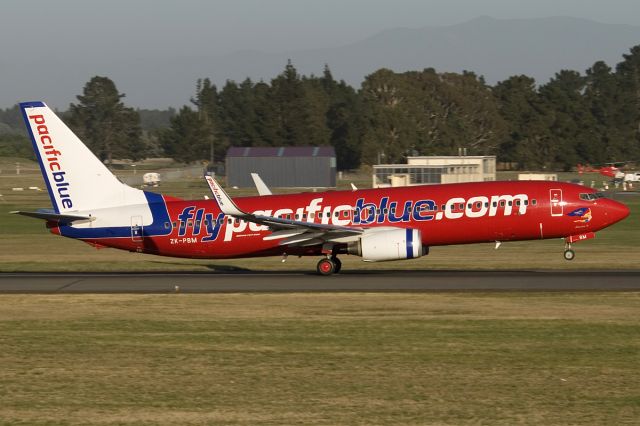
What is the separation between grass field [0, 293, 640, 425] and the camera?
18.1m

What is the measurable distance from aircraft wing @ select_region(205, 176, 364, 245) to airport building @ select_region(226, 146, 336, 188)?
10354 centimetres

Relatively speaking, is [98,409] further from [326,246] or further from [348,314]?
[326,246]

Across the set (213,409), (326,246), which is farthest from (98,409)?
(326,246)

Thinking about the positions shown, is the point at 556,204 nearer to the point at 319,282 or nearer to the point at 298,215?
the point at 319,282

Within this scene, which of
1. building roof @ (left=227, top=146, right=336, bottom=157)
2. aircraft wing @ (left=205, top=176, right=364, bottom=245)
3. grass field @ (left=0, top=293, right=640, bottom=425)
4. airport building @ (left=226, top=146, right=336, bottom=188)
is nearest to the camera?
grass field @ (left=0, top=293, right=640, bottom=425)

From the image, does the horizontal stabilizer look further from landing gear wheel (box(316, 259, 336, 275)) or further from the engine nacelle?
the engine nacelle

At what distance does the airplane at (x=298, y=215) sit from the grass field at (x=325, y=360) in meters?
7.58

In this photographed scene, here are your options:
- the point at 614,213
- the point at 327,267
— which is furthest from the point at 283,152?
the point at 614,213

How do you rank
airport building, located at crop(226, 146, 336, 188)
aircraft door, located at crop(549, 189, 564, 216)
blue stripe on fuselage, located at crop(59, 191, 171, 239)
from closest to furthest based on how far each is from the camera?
aircraft door, located at crop(549, 189, 564, 216)
blue stripe on fuselage, located at crop(59, 191, 171, 239)
airport building, located at crop(226, 146, 336, 188)

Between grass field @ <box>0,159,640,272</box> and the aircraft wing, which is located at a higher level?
the aircraft wing

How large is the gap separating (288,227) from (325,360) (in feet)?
60.7

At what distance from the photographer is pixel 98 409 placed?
720 inches

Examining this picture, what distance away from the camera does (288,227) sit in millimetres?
41062

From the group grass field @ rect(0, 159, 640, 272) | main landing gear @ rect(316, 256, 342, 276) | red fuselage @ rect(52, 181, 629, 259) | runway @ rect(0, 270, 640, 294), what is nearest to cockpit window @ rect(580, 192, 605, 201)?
red fuselage @ rect(52, 181, 629, 259)
